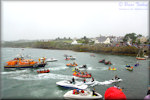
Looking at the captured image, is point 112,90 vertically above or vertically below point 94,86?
above

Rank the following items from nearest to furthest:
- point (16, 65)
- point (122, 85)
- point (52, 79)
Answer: point (122, 85) < point (52, 79) < point (16, 65)

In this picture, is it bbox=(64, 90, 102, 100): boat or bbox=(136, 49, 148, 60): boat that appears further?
bbox=(136, 49, 148, 60): boat

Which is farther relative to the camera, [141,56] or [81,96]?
[141,56]

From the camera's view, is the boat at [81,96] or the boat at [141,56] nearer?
the boat at [81,96]

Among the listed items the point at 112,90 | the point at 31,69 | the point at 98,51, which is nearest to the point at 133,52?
the point at 98,51

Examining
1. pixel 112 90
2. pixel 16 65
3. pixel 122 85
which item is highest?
pixel 112 90

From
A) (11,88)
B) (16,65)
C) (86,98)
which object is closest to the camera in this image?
(86,98)

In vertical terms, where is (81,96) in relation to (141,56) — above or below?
below

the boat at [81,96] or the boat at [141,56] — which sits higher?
the boat at [141,56]

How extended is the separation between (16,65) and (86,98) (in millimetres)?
25126

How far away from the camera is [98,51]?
3374 inches

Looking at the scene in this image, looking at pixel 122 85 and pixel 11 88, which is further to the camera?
pixel 122 85

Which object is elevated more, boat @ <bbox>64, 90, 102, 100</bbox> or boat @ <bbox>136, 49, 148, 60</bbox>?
boat @ <bbox>136, 49, 148, 60</bbox>

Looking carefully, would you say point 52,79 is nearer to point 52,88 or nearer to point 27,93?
point 52,88
